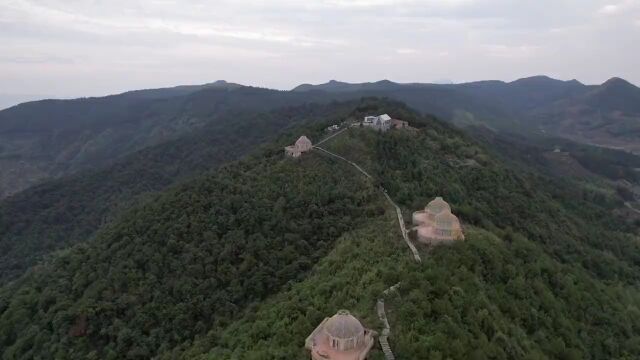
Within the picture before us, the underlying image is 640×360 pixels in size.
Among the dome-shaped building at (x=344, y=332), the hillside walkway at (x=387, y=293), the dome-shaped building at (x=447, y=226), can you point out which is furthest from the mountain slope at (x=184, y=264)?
the dome-shaped building at (x=344, y=332)

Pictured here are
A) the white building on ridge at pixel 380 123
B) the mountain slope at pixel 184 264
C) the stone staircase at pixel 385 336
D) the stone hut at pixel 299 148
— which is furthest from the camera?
the white building on ridge at pixel 380 123

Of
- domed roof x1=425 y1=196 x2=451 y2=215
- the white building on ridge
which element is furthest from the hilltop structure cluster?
domed roof x1=425 y1=196 x2=451 y2=215

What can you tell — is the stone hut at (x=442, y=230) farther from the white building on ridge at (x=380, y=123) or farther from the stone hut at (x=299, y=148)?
the white building on ridge at (x=380, y=123)

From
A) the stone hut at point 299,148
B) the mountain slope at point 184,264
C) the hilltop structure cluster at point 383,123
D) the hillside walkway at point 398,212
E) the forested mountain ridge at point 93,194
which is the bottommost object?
the forested mountain ridge at point 93,194

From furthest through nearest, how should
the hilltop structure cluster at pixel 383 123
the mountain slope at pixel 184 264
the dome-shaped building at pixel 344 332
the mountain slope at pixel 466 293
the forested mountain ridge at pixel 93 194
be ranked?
1. the forested mountain ridge at pixel 93 194
2. the hilltop structure cluster at pixel 383 123
3. the mountain slope at pixel 184 264
4. the mountain slope at pixel 466 293
5. the dome-shaped building at pixel 344 332

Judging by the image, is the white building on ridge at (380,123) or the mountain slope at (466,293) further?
the white building on ridge at (380,123)

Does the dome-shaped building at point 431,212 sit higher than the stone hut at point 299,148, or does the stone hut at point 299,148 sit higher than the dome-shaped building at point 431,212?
the stone hut at point 299,148

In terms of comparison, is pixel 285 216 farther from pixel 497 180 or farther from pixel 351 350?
pixel 497 180

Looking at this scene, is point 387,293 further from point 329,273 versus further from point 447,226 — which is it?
point 447,226
